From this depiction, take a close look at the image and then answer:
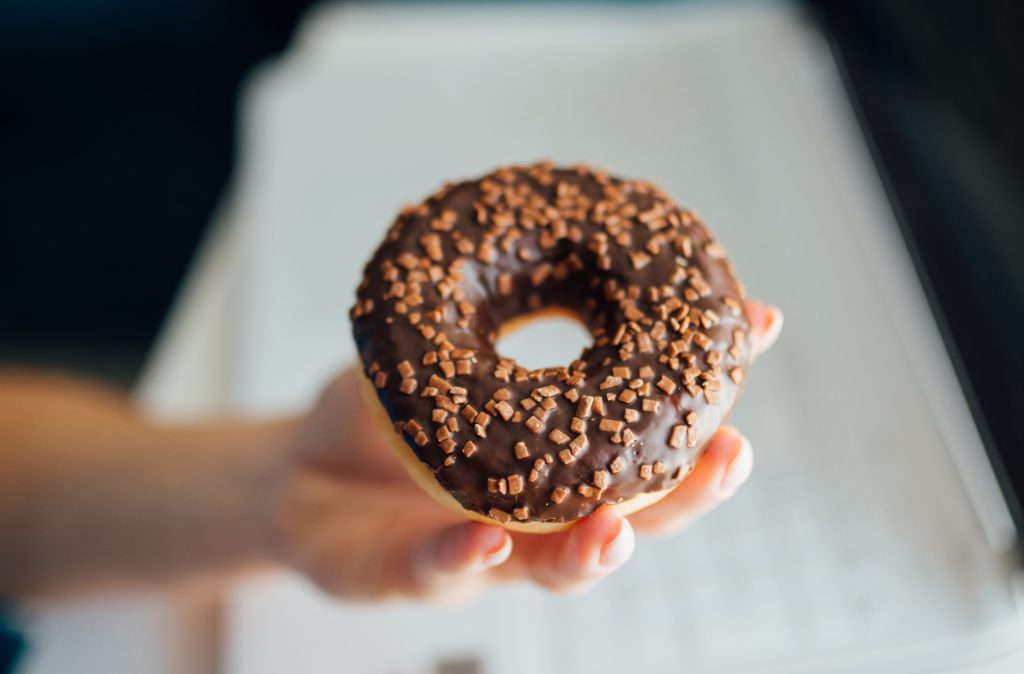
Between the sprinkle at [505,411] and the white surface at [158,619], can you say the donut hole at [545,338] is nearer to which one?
the sprinkle at [505,411]

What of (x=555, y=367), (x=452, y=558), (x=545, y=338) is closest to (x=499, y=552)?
(x=452, y=558)

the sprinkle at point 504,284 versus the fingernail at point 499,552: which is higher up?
the sprinkle at point 504,284

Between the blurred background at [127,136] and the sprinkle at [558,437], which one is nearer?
the sprinkle at [558,437]

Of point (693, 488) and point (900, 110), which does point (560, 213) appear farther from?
point (900, 110)

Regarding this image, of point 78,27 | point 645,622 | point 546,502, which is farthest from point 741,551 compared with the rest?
point 78,27

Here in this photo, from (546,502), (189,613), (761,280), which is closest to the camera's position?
(546,502)

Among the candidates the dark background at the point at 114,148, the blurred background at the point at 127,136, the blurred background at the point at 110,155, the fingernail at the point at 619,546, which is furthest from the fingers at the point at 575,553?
the blurred background at the point at 110,155

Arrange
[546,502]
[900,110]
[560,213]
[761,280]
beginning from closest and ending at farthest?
1. [546,502]
2. [560,213]
3. [761,280]
4. [900,110]

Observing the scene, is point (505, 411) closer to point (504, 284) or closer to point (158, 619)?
point (504, 284)
